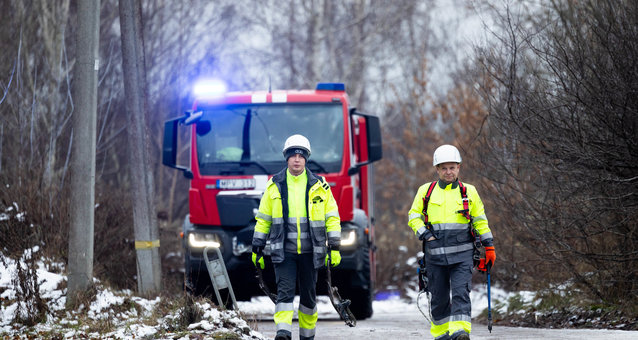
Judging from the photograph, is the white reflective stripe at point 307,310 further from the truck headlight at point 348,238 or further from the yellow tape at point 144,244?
the yellow tape at point 144,244

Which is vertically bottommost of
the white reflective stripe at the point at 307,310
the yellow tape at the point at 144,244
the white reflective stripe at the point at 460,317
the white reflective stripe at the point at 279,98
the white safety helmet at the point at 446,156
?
the white reflective stripe at the point at 460,317

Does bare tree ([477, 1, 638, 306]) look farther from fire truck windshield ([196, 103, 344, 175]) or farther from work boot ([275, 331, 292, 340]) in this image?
work boot ([275, 331, 292, 340])

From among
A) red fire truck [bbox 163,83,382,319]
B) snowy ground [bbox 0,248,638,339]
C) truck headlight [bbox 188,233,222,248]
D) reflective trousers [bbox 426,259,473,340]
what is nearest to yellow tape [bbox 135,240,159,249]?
snowy ground [bbox 0,248,638,339]

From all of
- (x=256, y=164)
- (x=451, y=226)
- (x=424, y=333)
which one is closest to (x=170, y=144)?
(x=256, y=164)

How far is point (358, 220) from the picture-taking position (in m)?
11.5

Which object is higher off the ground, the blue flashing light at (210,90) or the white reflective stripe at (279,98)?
the blue flashing light at (210,90)

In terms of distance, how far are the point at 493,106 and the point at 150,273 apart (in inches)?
198

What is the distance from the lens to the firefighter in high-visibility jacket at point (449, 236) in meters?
7.86

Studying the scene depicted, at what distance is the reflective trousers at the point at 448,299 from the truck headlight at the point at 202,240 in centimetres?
394

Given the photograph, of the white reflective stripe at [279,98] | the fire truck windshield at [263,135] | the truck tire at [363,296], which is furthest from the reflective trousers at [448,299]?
the white reflective stripe at [279,98]

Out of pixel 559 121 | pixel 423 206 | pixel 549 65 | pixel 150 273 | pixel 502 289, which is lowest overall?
pixel 502 289

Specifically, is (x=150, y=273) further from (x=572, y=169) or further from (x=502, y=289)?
(x=502, y=289)

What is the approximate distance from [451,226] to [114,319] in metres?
4.10

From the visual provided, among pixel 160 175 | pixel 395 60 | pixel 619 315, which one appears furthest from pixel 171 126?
pixel 395 60
